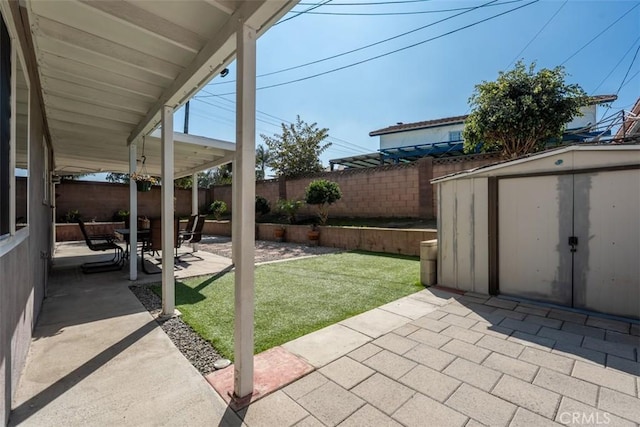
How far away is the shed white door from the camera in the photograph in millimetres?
3320

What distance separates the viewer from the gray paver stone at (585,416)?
5.67ft

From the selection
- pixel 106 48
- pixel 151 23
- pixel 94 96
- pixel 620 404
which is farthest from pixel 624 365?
pixel 94 96

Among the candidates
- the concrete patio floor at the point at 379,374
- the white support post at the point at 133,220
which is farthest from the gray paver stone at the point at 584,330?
the white support post at the point at 133,220

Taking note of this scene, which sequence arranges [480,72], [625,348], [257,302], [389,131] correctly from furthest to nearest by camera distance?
1. [389,131]
2. [480,72]
3. [257,302]
4. [625,348]

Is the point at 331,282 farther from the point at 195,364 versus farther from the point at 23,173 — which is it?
the point at 23,173

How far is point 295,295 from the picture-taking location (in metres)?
4.28

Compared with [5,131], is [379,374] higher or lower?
lower

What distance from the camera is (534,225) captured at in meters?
3.96

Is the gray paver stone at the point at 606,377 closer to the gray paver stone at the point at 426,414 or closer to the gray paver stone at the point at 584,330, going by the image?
the gray paver stone at the point at 584,330

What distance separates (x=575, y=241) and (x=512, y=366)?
7.49ft

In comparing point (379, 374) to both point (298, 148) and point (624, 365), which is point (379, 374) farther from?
point (298, 148)

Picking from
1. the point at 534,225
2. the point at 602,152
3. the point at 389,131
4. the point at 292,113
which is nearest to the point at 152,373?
the point at 534,225

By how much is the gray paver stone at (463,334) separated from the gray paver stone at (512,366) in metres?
0.32

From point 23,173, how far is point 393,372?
11.2ft
